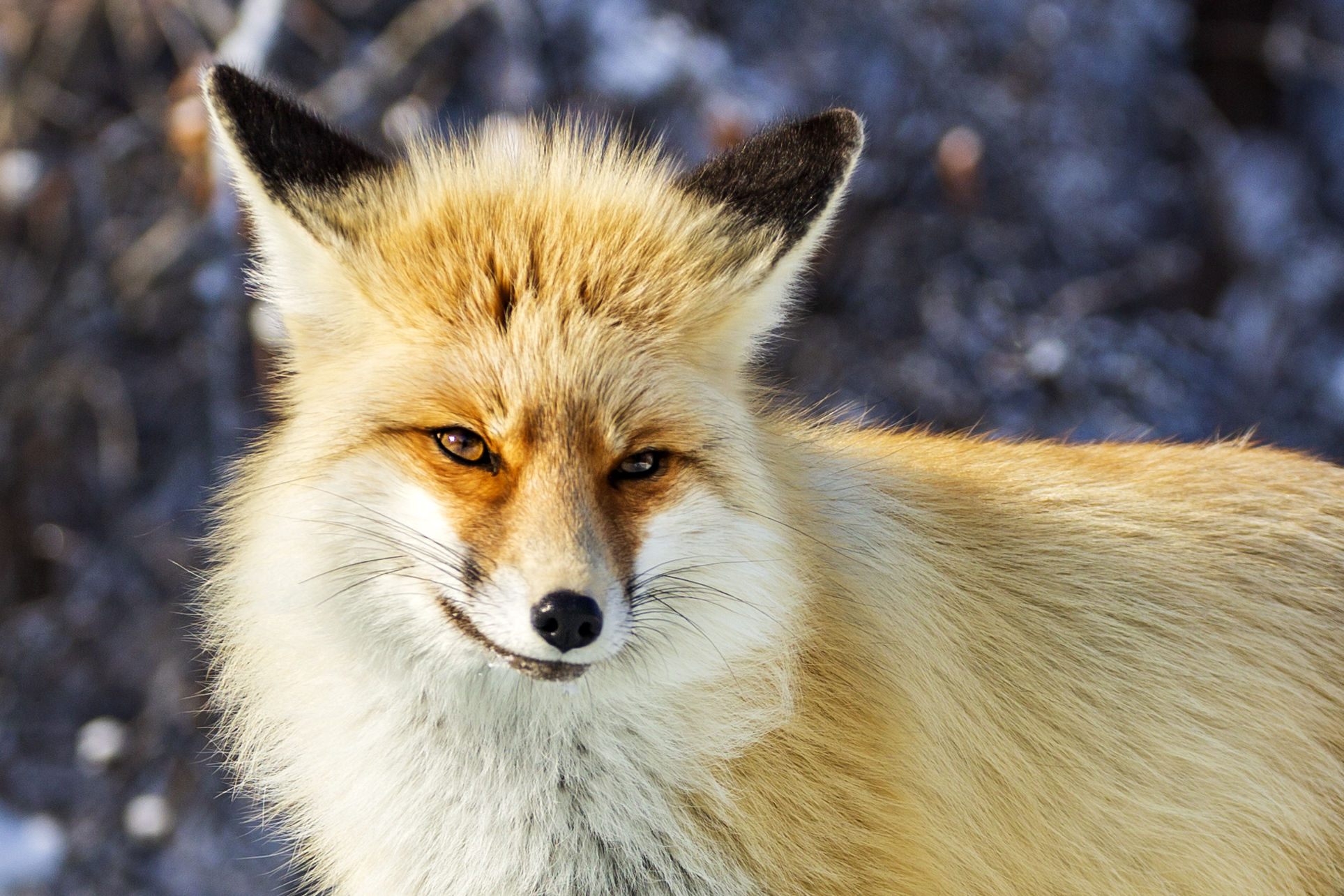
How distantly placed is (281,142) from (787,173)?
102cm

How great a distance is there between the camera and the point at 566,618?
1.87 metres

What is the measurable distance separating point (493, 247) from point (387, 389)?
1.18ft

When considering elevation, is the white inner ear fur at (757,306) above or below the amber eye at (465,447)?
above

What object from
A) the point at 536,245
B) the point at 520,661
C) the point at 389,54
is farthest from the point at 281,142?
the point at 389,54

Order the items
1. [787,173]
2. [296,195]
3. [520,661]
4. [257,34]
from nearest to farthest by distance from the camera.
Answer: [520,661], [296,195], [787,173], [257,34]

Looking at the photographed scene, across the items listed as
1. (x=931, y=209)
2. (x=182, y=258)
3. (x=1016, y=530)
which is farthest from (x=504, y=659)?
(x=931, y=209)

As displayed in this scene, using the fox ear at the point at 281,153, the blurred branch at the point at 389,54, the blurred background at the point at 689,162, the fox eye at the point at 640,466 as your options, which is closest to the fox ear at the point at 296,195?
the fox ear at the point at 281,153

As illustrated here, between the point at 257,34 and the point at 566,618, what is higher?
the point at 257,34

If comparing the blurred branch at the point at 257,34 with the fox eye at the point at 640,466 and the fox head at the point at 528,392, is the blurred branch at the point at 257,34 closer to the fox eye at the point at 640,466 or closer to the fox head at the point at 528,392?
the fox head at the point at 528,392

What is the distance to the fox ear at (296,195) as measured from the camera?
86.7 inches

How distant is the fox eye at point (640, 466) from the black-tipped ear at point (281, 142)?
799 millimetres

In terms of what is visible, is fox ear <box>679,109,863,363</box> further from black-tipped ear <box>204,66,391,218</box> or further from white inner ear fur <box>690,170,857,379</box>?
black-tipped ear <box>204,66,391,218</box>

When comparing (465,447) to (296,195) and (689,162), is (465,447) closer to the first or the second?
(296,195)

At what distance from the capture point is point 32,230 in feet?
17.7
